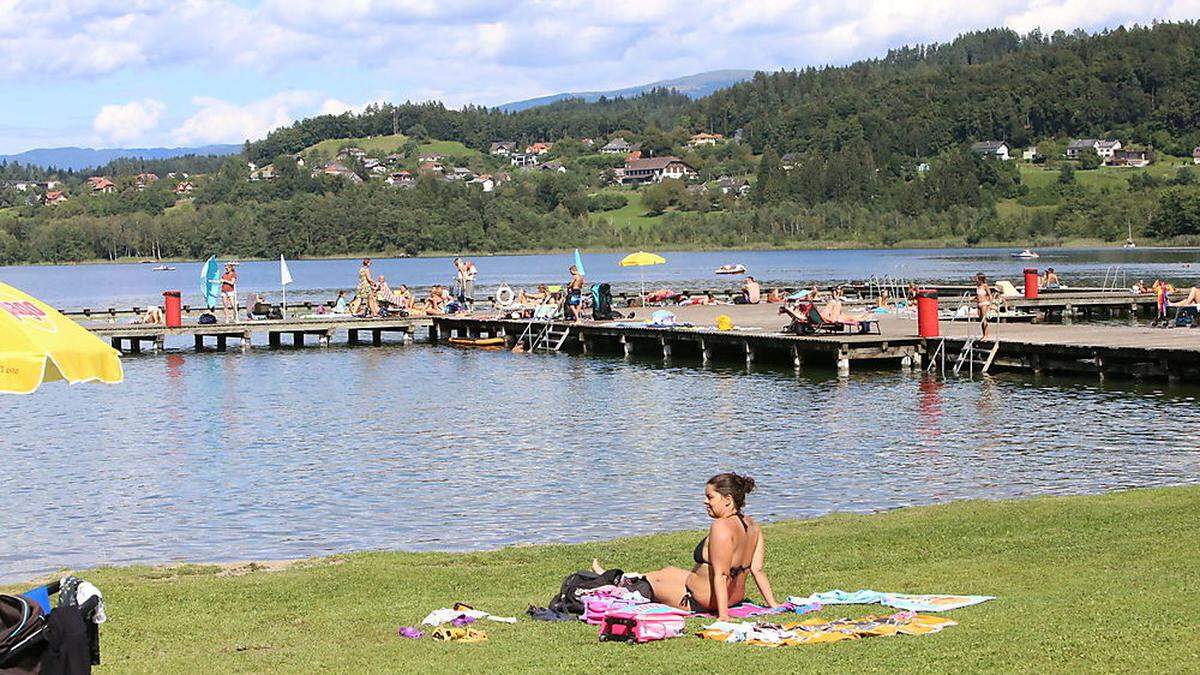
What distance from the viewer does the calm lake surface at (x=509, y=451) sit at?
2011cm

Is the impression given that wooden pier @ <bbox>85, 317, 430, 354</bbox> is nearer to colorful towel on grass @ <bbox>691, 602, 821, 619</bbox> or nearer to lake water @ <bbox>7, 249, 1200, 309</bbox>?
lake water @ <bbox>7, 249, 1200, 309</bbox>

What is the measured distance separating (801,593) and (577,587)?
1835 mm

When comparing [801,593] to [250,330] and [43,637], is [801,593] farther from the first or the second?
[250,330]

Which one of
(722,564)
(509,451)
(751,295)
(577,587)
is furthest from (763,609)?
(751,295)

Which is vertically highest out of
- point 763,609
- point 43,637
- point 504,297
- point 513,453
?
point 43,637

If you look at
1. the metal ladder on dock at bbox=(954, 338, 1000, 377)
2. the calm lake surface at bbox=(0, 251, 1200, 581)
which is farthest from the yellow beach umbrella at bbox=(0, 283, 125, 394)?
the metal ladder on dock at bbox=(954, 338, 1000, 377)

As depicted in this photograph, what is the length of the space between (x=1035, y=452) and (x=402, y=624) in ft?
52.3

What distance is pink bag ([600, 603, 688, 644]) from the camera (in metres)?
10.2

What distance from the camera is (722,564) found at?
11.1 metres

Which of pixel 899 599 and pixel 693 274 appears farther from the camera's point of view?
pixel 693 274

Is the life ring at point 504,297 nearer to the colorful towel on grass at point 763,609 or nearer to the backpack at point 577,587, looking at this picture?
the backpack at point 577,587

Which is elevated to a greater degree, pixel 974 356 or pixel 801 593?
pixel 801 593

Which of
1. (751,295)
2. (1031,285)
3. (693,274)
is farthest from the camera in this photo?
(693,274)

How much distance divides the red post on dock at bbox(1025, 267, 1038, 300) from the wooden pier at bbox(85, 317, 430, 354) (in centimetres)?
2053
